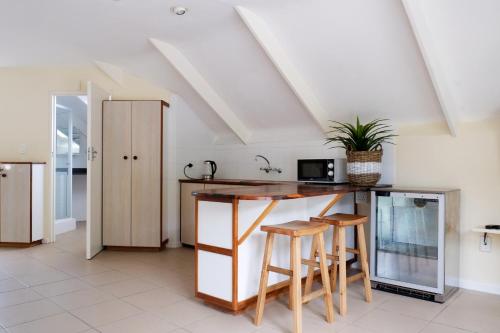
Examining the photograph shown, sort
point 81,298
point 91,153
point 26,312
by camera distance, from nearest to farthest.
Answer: point 26,312 < point 81,298 < point 91,153

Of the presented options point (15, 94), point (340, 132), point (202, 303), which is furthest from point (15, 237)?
point (340, 132)

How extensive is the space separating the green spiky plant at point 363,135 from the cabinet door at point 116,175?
2.40m

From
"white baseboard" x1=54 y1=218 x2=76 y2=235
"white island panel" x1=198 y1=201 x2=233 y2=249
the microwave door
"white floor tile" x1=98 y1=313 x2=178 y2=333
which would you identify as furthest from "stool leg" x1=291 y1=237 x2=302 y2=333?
"white baseboard" x1=54 y1=218 x2=76 y2=235

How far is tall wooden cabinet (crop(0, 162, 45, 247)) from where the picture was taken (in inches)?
181

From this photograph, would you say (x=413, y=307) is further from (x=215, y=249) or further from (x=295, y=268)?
(x=215, y=249)

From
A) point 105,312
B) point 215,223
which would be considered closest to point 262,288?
point 215,223

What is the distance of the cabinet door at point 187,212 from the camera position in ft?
14.8

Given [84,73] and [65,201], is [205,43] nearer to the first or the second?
[84,73]

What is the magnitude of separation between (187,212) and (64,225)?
7.97ft

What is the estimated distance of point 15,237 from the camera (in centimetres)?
461

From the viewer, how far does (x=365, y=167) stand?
327 cm

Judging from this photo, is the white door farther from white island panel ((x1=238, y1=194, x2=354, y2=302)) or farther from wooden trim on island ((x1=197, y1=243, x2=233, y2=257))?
white island panel ((x1=238, y1=194, x2=354, y2=302))

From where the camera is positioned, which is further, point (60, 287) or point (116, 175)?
point (116, 175)

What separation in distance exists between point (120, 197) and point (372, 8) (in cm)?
337
